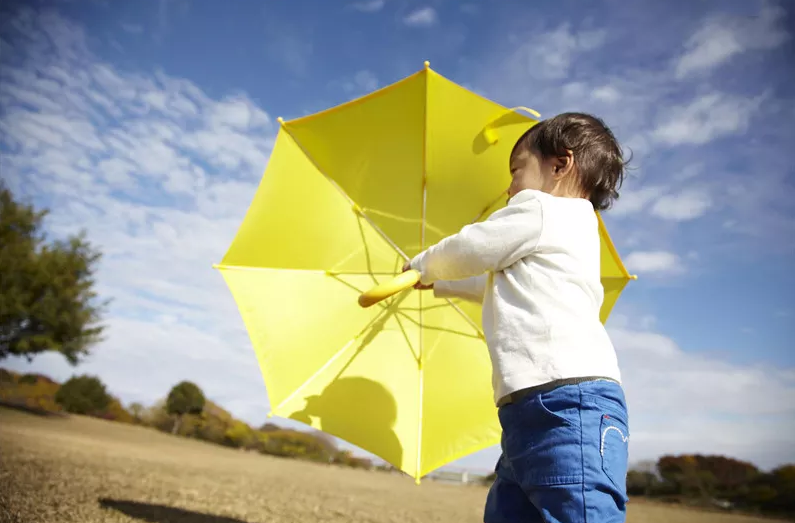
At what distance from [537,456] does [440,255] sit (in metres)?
0.81

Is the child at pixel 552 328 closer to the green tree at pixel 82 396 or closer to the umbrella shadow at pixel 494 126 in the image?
the umbrella shadow at pixel 494 126

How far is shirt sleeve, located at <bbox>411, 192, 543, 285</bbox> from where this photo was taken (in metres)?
1.96

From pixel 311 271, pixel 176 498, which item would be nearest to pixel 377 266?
pixel 311 271

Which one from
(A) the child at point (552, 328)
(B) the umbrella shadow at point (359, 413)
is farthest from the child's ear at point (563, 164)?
(B) the umbrella shadow at point (359, 413)

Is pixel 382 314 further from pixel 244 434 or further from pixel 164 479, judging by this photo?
pixel 244 434

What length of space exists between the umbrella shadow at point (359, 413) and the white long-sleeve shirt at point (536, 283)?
1.66 metres

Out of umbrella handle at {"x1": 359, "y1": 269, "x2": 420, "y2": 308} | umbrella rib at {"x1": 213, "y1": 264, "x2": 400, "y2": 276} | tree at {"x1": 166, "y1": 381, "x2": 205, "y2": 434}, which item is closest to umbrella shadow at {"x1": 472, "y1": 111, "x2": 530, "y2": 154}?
umbrella rib at {"x1": 213, "y1": 264, "x2": 400, "y2": 276}

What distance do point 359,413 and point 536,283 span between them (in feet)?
6.61

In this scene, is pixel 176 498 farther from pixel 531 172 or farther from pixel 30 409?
pixel 30 409

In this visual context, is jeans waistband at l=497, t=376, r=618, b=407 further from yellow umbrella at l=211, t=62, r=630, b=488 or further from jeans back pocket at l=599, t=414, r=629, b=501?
yellow umbrella at l=211, t=62, r=630, b=488

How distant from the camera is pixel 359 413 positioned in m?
3.54

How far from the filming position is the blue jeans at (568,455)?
163cm

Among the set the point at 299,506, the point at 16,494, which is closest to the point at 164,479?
the point at 299,506

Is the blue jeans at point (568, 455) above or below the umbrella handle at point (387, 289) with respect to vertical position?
below
